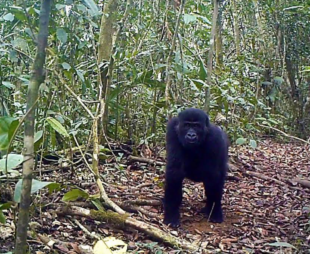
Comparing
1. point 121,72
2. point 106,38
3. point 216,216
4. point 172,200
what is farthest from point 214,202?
point 106,38

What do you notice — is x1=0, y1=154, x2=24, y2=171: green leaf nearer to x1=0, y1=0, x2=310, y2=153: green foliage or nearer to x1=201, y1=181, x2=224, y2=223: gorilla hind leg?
x1=0, y1=0, x2=310, y2=153: green foliage

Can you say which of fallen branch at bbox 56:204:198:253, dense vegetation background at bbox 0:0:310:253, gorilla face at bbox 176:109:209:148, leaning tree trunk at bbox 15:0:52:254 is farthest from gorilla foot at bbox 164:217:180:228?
leaning tree trunk at bbox 15:0:52:254

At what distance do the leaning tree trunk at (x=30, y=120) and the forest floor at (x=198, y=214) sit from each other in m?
1.07

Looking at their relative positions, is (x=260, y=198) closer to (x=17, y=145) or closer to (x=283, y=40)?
(x=17, y=145)

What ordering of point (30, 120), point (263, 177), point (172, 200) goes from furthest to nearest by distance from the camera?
point (263, 177)
point (172, 200)
point (30, 120)

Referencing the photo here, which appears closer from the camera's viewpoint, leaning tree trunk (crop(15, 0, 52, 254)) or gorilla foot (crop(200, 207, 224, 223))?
leaning tree trunk (crop(15, 0, 52, 254))

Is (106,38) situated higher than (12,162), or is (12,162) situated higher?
(106,38)

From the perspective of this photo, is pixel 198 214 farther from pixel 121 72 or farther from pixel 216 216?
pixel 121 72

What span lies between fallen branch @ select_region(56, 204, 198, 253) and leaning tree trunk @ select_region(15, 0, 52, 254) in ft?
5.81

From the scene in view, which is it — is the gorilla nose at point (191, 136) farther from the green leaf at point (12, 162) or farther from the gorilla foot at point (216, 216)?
the green leaf at point (12, 162)

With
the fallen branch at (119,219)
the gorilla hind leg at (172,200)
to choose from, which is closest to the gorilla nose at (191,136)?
the gorilla hind leg at (172,200)

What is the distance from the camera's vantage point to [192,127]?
481cm

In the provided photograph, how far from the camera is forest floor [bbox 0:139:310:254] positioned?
3.74 metres

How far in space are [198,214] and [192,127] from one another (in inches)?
38.4
